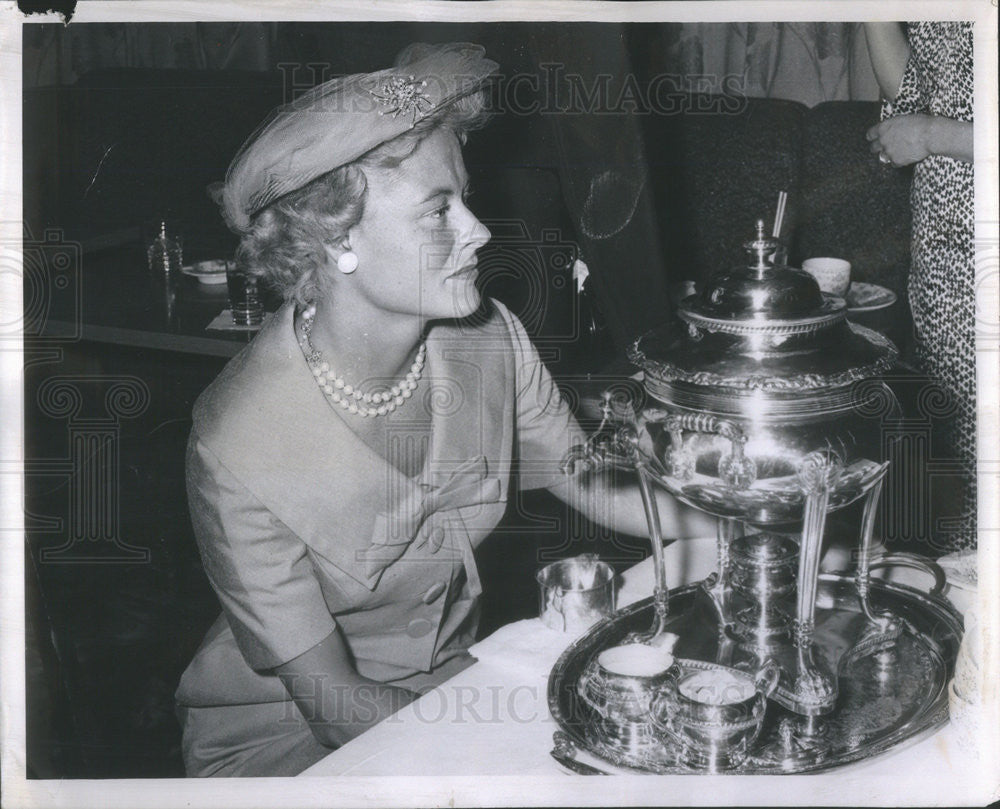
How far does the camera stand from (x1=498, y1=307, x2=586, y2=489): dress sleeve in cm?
154

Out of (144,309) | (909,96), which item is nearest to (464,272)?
(909,96)

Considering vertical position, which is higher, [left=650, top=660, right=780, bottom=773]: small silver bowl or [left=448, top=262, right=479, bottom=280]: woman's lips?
[left=448, top=262, right=479, bottom=280]: woman's lips

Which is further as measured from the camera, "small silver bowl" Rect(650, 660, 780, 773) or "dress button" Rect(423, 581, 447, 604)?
"dress button" Rect(423, 581, 447, 604)

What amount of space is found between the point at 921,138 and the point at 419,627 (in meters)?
1.03

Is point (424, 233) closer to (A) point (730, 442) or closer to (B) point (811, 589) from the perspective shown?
(A) point (730, 442)

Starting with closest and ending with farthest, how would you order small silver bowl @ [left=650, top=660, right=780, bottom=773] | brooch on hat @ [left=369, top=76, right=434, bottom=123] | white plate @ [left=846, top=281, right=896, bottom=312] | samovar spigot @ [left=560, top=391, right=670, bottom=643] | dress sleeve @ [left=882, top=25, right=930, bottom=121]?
small silver bowl @ [left=650, top=660, right=780, bottom=773] → samovar spigot @ [left=560, top=391, right=670, bottom=643] → brooch on hat @ [left=369, top=76, right=434, bottom=123] → dress sleeve @ [left=882, top=25, right=930, bottom=121] → white plate @ [left=846, top=281, right=896, bottom=312]

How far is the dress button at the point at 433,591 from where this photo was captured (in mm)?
1369

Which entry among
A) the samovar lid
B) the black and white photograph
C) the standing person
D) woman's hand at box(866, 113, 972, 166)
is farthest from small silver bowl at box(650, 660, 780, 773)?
woman's hand at box(866, 113, 972, 166)

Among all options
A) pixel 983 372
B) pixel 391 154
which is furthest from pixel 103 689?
pixel 983 372

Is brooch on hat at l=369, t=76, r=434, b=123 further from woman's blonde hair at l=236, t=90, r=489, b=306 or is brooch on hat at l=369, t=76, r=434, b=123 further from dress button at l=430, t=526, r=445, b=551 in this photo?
dress button at l=430, t=526, r=445, b=551

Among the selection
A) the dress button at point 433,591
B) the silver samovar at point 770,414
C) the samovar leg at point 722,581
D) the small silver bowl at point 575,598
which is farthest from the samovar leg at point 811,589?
the dress button at point 433,591

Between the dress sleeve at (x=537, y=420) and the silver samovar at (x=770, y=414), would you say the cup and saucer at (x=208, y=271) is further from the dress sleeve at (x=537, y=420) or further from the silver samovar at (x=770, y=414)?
the silver samovar at (x=770, y=414)

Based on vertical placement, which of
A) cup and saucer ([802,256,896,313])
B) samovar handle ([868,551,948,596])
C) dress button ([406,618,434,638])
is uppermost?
cup and saucer ([802,256,896,313])

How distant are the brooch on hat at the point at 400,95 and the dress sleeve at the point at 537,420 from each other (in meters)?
0.42
